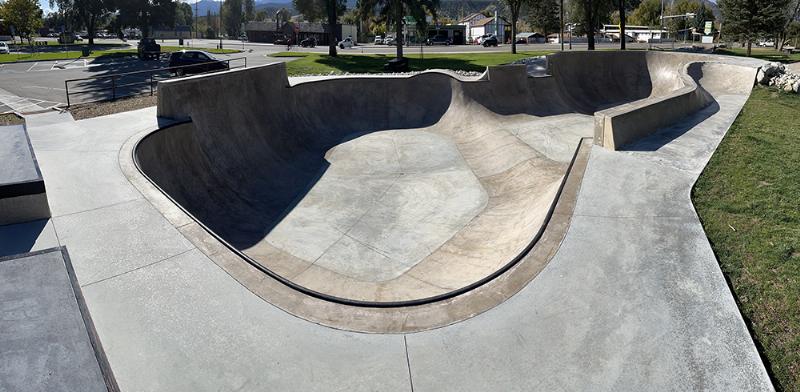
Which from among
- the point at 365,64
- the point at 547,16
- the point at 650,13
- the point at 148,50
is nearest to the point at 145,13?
the point at 148,50

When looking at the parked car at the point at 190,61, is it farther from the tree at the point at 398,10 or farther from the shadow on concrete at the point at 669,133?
the shadow on concrete at the point at 669,133

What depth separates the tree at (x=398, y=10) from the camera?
1324 inches

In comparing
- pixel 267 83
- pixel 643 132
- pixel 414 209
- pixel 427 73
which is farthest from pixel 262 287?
pixel 427 73

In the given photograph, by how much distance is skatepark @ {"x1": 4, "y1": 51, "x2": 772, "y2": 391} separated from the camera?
206 inches

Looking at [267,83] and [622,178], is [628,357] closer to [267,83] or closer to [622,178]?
[622,178]

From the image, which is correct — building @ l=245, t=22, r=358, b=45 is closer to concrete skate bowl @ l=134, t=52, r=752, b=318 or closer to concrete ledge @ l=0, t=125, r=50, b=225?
concrete skate bowl @ l=134, t=52, r=752, b=318

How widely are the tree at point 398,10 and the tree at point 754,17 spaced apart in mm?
29061

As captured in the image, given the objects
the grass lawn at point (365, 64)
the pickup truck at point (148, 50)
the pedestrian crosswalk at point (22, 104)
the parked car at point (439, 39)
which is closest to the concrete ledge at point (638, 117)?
the grass lawn at point (365, 64)

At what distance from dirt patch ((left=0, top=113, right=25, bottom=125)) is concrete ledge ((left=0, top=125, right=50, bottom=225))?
336 inches

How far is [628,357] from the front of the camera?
530 cm

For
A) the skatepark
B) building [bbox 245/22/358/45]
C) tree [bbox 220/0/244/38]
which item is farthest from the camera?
tree [bbox 220/0/244/38]

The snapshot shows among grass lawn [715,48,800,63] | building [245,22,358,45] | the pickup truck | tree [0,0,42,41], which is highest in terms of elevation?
building [245,22,358,45]

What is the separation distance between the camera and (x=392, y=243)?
11070 millimetres

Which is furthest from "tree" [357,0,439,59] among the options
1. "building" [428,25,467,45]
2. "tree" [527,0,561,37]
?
"tree" [527,0,561,37]
